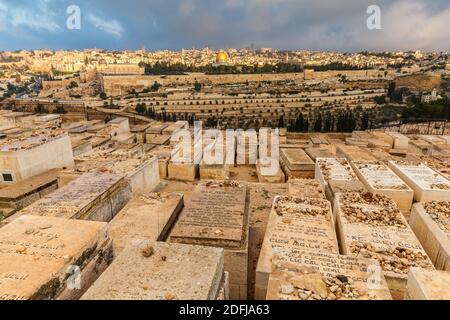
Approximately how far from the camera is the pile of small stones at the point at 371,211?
18.9ft

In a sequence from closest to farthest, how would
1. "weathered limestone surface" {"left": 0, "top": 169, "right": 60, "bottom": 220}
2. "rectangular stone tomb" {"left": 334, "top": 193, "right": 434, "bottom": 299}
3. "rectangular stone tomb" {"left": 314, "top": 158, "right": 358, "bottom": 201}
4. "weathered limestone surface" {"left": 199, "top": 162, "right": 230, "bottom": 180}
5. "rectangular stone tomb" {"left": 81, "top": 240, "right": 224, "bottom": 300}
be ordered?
1. "rectangular stone tomb" {"left": 81, "top": 240, "right": 224, "bottom": 300}
2. "rectangular stone tomb" {"left": 334, "top": 193, "right": 434, "bottom": 299}
3. "rectangular stone tomb" {"left": 314, "top": 158, "right": 358, "bottom": 201}
4. "weathered limestone surface" {"left": 0, "top": 169, "right": 60, "bottom": 220}
5. "weathered limestone surface" {"left": 199, "top": 162, "right": 230, "bottom": 180}

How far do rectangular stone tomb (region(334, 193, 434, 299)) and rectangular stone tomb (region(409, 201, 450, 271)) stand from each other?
0.39m

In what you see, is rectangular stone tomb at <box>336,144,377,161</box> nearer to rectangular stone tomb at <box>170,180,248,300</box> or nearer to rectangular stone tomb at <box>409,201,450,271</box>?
rectangular stone tomb at <box>409,201,450,271</box>

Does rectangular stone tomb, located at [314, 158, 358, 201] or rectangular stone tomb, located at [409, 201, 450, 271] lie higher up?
rectangular stone tomb, located at [314, 158, 358, 201]

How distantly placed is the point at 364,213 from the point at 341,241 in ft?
3.04

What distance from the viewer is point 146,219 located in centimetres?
628

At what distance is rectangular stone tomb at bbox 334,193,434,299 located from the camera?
453 cm

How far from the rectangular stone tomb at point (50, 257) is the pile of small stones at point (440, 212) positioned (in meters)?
5.62

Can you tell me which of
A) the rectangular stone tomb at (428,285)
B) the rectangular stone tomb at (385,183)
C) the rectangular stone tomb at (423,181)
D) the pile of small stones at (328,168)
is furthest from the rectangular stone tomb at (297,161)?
the rectangular stone tomb at (428,285)

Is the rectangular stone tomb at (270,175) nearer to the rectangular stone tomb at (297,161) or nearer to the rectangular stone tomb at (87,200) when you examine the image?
the rectangular stone tomb at (297,161)

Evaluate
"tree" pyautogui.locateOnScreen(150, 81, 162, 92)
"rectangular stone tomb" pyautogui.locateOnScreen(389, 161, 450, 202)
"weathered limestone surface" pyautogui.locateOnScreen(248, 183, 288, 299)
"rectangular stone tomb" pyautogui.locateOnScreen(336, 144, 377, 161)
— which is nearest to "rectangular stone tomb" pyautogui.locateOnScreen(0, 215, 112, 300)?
"weathered limestone surface" pyautogui.locateOnScreen(248, 183, 288, 299)

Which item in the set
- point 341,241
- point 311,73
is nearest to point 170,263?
point 341,241

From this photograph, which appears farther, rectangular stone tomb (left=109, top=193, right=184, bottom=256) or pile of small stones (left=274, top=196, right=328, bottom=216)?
pile of small stones (left=274, top=196, right=328, bottom=216)

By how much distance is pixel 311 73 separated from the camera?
82.3 meters
